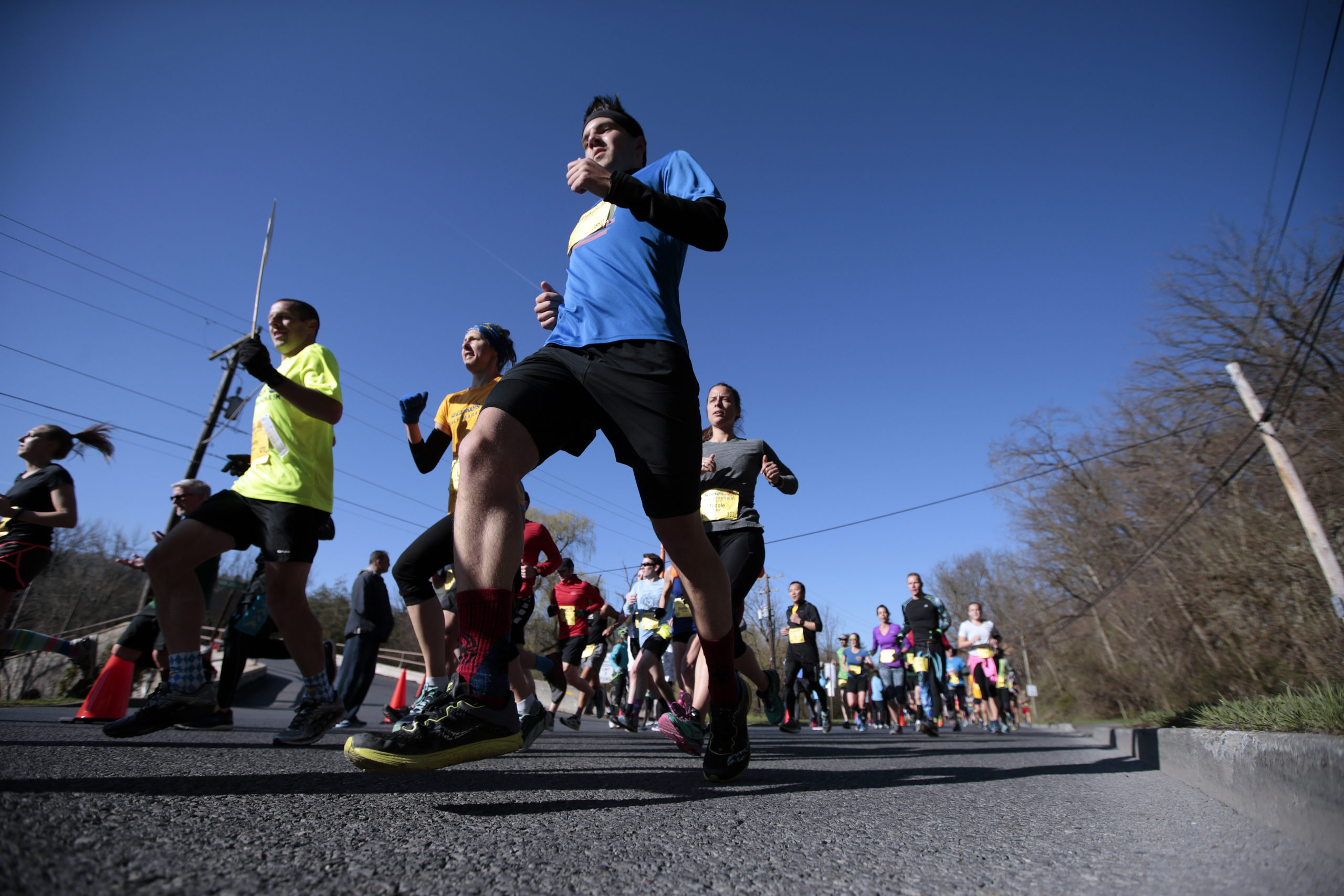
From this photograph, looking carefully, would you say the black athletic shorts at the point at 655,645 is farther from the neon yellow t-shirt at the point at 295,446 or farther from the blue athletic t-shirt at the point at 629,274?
the blue athletic t-shirt at the point at 629,274

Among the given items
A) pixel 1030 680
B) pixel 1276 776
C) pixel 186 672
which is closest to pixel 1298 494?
pixel 1276 776

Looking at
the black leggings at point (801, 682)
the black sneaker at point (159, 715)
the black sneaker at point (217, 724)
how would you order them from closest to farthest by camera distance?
the black sneaker at point (159, 715) → the black sneaker at point (217, 724) → the black leggings at point (801, 682)

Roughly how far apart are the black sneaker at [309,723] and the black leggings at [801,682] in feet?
24.8

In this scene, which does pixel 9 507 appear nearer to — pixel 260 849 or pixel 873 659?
pixel 260 849

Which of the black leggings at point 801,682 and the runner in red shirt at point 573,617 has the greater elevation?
the runner in red shirt at point 573,617

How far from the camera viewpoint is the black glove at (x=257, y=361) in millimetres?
2754

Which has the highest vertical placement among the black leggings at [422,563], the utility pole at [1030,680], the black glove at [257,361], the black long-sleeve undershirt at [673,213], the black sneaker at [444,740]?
the black long-sleeve undershirt at [673,213]

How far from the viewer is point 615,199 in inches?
79.5

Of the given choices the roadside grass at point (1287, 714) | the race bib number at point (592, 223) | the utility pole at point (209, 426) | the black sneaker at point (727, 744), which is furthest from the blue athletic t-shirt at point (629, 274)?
the utility pole at point (209, 426)

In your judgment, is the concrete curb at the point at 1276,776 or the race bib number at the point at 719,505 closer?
the concrete curb at the point at 1276,776

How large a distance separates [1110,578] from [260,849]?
19.9m

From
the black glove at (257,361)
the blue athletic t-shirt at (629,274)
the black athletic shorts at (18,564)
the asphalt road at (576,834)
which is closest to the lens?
the asphalt road at (576,834)

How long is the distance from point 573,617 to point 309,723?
4.66 meters

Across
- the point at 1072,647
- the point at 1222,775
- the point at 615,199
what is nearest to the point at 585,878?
the point at 615,199
